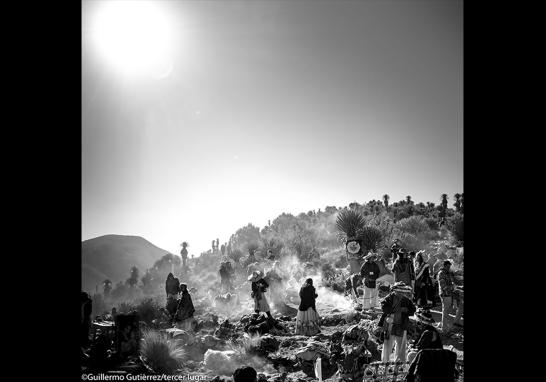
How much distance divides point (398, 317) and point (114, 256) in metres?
53.8

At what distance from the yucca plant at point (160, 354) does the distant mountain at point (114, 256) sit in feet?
122

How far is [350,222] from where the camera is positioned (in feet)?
65.3

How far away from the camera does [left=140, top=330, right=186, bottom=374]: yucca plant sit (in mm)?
6520

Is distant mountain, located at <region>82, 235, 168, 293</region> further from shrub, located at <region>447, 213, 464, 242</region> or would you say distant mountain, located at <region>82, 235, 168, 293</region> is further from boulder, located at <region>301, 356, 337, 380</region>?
boulder, located at <region>301, 356, 337, 380</region>

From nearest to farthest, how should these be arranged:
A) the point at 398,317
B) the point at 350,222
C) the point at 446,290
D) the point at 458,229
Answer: the point at 398,317
the point at 446,290
the point at 350,222
the point at 458,229

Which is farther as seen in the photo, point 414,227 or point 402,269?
point 414,227

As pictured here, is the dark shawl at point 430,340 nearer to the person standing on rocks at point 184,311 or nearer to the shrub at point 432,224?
the person standing on rocks at point 184,311

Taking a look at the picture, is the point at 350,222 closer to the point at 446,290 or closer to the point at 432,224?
the point at 446,290

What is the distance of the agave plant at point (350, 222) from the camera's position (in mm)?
19578
